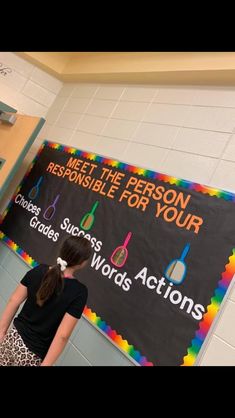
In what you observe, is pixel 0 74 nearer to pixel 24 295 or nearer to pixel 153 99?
pixel 153 99

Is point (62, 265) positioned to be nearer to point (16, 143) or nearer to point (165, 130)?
point (165, 130)

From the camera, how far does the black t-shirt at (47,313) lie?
136cm

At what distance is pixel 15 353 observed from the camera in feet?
4.53

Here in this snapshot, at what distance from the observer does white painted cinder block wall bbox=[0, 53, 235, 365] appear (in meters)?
1.71

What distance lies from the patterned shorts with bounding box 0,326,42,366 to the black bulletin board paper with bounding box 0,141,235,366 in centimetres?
52

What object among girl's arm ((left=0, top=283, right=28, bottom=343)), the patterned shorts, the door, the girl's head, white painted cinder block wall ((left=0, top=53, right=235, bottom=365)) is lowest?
the patterned shorts

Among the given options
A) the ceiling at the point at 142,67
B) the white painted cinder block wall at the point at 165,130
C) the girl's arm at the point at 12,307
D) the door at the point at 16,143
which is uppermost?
the ceiling at the point at 142,67

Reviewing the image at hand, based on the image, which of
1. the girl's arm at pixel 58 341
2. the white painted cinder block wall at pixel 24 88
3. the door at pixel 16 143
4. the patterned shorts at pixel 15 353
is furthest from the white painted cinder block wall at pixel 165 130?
the patterned shorts at pixel 15 353

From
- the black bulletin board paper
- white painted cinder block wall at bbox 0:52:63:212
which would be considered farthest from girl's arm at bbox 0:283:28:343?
white painted cinder block wall at bbox 0:52:63:212

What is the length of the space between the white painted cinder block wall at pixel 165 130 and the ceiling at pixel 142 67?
66 mm

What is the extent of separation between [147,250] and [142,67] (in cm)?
141

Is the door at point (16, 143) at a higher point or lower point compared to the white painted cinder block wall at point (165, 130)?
lower

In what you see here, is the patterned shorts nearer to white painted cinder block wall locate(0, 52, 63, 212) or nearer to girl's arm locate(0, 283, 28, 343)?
girl's arm locate(0, 283, 28, 343)

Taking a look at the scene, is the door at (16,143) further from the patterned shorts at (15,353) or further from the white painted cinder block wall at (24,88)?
the patterned shorts at (15,353)
